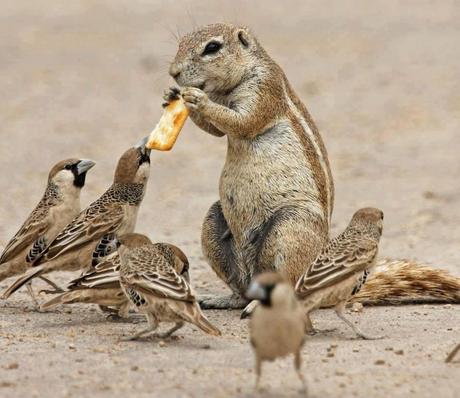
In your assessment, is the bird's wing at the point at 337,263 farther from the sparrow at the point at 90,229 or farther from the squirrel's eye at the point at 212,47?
the squirrel's eye at the point at 212,47

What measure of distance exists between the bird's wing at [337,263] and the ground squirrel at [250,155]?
109 cm

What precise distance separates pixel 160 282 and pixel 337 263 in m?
1.26

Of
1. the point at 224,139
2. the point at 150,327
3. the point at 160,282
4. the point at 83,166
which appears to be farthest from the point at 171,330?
the point at 224,139

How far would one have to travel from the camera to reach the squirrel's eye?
10680 millimetres

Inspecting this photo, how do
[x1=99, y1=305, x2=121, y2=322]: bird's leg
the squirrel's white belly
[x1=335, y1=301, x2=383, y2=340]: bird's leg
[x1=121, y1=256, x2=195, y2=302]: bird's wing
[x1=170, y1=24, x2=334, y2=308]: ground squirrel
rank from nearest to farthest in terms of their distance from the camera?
[x1=121, y1=256, x2=195, y2=302]: bird's wing < [x1=335, y1=301, x2=383, y2=340]: bird's leg < [x1=99, y1=305, x2=121, y2=322]: bird's leg < [x1=170, y1=24, x2=334, y2=308]: ground squirrel < the squirrel's white belly

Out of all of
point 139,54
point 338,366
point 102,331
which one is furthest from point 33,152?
point 338,366

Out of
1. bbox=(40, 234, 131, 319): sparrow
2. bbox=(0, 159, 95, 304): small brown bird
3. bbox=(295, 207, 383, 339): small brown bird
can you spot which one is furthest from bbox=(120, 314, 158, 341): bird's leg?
bbox=(0, 159, 95, 304): small brown bird

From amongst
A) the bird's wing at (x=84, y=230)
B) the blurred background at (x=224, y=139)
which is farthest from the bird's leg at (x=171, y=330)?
the blurred background at (x=224, y=139)

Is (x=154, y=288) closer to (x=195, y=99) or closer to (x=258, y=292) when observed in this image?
(x=258, y=292)

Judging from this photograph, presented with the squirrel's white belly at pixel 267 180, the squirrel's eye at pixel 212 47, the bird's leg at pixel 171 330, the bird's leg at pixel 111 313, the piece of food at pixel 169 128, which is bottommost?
the bird's leg at pixel 171 330

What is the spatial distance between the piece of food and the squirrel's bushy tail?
1.99 meters

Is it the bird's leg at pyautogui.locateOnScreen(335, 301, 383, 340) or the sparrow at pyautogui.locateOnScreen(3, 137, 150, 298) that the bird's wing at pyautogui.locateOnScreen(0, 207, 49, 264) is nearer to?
the sparrow at pyautogui.locateOnScreen(3, 137, 150, 298)

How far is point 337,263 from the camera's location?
8977 mm

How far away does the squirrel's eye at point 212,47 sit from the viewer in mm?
10680
